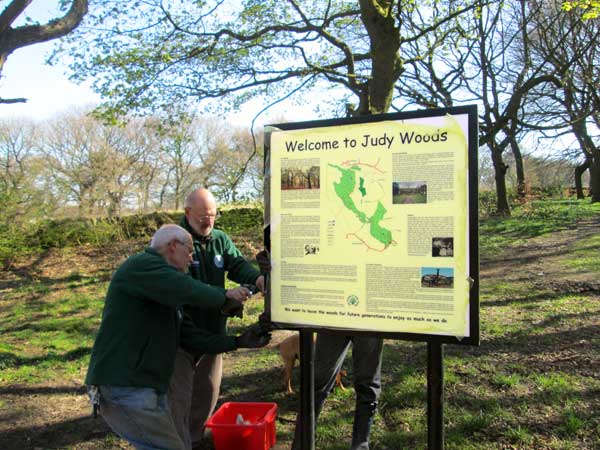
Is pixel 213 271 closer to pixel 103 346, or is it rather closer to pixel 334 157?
pixel 103 346

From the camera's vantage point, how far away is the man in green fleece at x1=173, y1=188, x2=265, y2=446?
138 inches

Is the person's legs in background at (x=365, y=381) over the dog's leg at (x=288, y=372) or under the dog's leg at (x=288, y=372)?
over

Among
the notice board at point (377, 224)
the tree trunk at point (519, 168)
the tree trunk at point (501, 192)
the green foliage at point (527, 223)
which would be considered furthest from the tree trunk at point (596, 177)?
the notice board at point (377, 224)

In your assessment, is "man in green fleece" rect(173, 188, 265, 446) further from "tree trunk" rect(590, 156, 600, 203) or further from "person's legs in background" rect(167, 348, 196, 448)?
"tree trunk" rect(590, 156, 600, 203)

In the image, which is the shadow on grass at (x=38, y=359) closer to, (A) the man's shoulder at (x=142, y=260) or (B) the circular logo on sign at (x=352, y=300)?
(A) the man's shoulder at (x=142, y=260)

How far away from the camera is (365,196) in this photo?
8.55 feet

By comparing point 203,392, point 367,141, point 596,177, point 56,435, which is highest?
point 596,177

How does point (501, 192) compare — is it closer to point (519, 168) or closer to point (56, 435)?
Answer: point (519, 168)

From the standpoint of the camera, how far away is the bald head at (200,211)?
12.1 ft

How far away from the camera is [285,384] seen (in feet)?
17.0

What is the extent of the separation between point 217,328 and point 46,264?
9.91 m

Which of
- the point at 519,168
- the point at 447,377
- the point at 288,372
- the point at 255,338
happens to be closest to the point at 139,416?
the point at 255,338

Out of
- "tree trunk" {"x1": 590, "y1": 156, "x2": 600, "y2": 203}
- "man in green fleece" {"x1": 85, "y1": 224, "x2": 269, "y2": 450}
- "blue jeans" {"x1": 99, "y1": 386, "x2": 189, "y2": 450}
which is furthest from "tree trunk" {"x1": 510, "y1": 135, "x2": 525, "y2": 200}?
"blue jeans" {"x1": 99, "y1": 386, "x2": 189, "y2": 450}

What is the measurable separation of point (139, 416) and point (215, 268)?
1.38 metres
